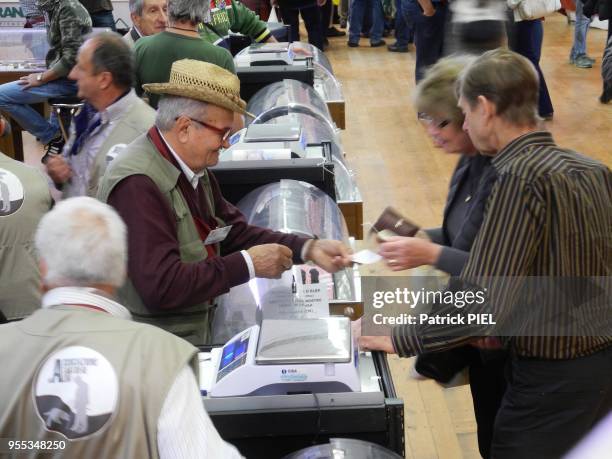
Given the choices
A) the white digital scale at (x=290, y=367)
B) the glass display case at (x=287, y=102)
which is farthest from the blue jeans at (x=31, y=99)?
the white digital scale at (x=290, y=367)

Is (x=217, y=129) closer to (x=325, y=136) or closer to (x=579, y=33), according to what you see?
(x=325, y=136)

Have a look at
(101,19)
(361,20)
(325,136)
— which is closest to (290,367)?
(325,136)

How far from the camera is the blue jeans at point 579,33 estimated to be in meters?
10.2

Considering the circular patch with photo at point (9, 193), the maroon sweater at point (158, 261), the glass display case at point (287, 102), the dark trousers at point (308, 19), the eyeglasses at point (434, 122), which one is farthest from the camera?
the dark trousers at point (308, 19)

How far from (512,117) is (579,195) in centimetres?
28

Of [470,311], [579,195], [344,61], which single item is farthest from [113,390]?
[344,61]

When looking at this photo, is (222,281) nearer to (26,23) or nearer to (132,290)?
(132,290)

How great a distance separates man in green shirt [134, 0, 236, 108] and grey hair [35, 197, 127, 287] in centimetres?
295

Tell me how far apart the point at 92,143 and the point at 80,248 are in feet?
7.40

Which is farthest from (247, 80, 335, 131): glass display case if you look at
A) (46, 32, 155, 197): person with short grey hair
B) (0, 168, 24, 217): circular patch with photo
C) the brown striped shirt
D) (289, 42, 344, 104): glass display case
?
the brown striped shirt

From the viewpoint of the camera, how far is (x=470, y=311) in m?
2.33

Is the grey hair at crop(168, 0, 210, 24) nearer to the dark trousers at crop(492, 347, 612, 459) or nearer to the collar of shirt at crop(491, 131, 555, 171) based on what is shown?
the collar of shirt at crop(491, 131, 555, 171)

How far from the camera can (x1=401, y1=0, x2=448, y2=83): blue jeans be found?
320 inches

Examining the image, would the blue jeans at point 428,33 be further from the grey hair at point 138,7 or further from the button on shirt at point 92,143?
the button on shirt at point 92,143
